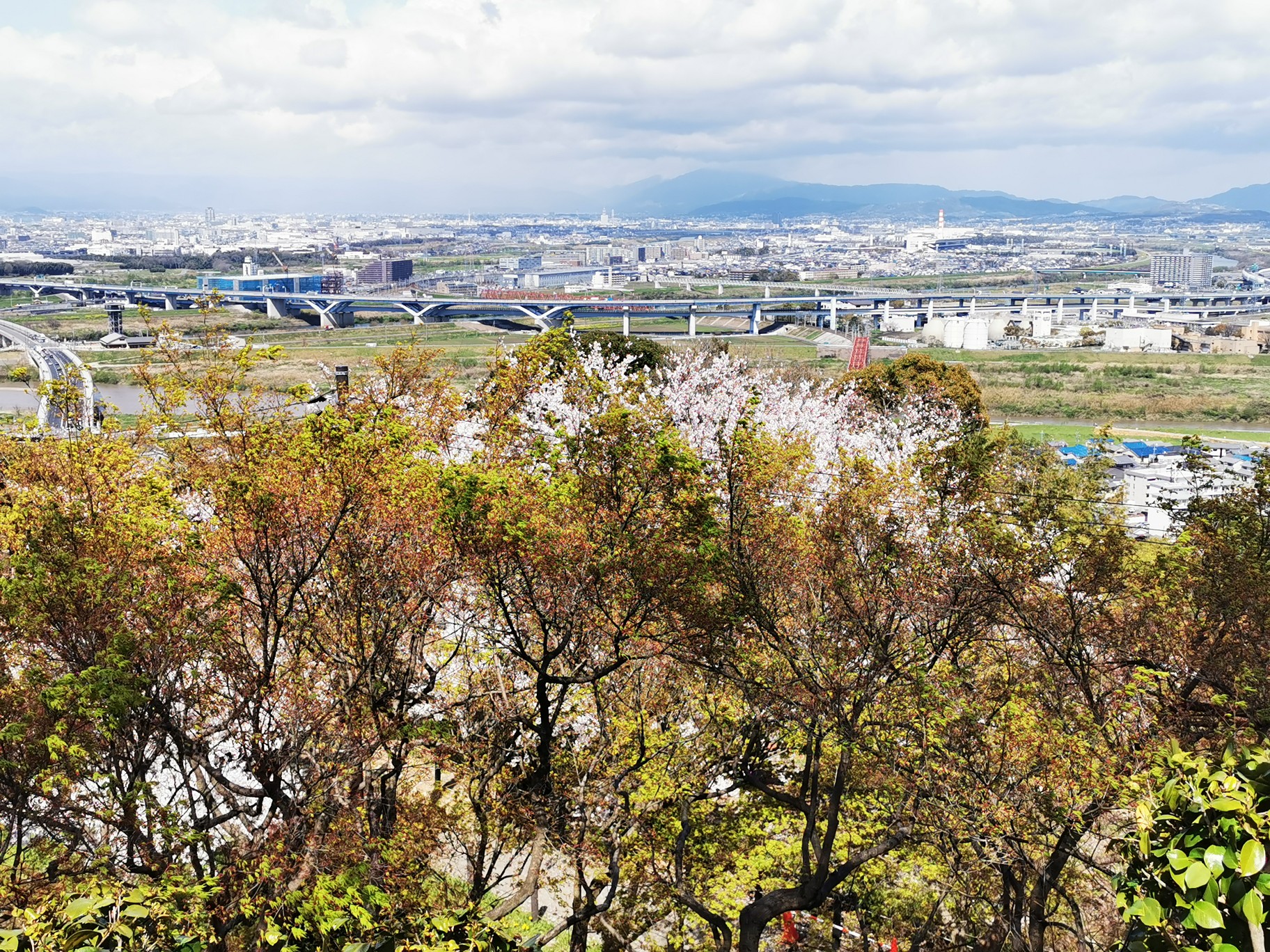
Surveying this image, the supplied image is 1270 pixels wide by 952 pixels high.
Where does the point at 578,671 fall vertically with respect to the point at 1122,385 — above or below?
above

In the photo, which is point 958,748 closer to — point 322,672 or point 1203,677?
point 1203,677

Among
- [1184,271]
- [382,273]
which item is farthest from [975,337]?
[1184,271]

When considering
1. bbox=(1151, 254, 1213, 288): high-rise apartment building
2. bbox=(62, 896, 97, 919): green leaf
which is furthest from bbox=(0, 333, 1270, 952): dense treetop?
bbox=(1151, 254, 1213, 288): high-rise apartment building

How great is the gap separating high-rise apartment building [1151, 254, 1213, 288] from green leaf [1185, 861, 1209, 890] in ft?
381

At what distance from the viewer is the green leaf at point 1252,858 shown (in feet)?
6.63

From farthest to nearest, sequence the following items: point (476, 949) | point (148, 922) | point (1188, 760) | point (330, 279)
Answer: point (330, 279) < point (476, 949) < point (148, 922) < point (1188, 760)

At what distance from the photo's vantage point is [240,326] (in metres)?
56.3

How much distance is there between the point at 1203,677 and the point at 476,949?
428 cm

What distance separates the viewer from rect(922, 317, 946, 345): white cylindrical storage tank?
A: 59.2m

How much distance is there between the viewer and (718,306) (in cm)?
5931

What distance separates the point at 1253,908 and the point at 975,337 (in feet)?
190

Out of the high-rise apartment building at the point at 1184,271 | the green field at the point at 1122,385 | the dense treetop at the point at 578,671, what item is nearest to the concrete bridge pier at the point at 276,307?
the green field at the point at 1122,385

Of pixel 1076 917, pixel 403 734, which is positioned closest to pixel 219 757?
pixel 403 734

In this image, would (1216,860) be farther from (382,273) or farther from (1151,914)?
(382,273)
